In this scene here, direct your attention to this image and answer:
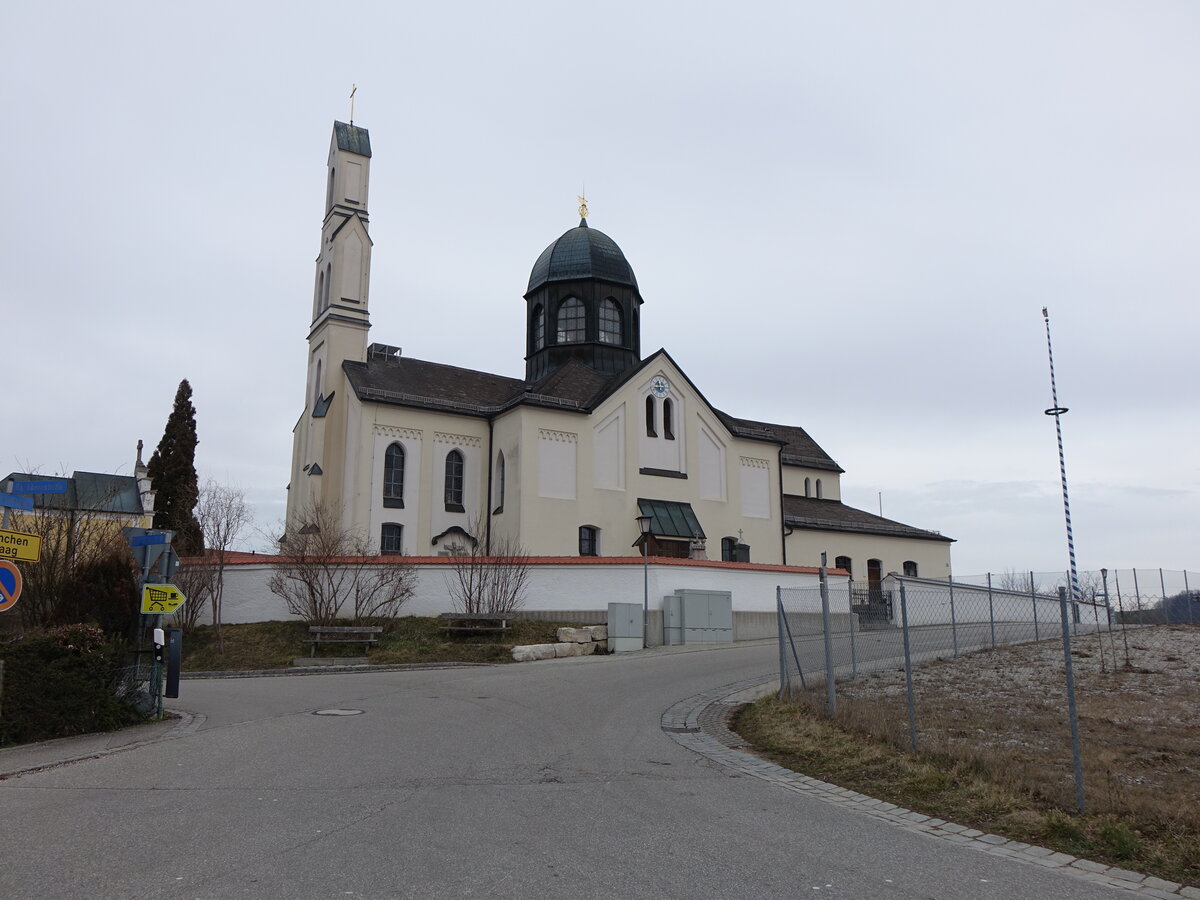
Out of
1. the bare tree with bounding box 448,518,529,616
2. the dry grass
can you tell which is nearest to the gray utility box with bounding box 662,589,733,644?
the bare tree with bounding box 448,518,529,616

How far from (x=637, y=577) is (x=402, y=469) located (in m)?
12.4

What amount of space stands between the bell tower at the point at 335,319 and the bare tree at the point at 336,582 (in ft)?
29.1

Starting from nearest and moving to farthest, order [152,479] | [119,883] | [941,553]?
1. [119,883]
2. [152,479]
3. [941,553]

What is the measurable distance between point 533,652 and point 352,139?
25.6 metres

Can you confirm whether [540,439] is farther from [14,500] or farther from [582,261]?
[14,500]

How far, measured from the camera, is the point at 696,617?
26125mm

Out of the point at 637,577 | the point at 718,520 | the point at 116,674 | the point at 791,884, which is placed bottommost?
the point at 791,884

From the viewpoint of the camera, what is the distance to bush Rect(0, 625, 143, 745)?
38.1ft

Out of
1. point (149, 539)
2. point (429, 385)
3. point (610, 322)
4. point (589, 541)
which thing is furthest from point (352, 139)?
point (149, 539)

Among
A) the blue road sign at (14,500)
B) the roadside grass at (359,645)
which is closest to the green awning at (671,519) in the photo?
the roadside grass at (359,645)

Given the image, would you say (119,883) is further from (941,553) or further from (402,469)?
(941,553)

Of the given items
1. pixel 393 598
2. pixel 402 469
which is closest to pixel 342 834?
pixel 393 598

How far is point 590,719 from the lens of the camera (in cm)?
1306

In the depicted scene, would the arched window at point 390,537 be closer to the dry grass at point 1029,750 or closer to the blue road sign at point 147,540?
the blue road sign at point 147,540
